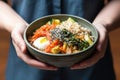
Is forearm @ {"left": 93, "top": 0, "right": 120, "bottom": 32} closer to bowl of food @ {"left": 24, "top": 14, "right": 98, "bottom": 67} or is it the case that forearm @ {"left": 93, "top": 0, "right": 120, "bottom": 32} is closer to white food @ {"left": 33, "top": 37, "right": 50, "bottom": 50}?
bowl of food @ {"left": 24, "top": 14, "right": 98, "bottom": 67}

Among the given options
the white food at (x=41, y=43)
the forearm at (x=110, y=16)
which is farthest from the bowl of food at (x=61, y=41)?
the forearm at (x=110, y=16)

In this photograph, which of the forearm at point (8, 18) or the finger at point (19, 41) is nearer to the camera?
the finger at point (19, 41)

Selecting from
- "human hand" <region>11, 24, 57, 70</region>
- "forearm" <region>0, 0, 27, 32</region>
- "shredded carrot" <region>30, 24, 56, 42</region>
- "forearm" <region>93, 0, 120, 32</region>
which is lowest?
"human hand" <region>11, 24, 57, 70</region>

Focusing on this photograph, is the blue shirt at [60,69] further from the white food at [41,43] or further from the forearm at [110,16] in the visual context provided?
the white food at [41,43]

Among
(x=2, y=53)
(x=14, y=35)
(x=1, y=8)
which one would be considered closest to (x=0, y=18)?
(x=1, y=8)

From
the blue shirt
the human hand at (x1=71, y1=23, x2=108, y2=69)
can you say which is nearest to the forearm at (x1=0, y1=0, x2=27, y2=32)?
the blue shirt

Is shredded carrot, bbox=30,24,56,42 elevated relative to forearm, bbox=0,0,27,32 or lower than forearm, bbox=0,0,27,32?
lower

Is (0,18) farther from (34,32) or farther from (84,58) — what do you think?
(84,58)
